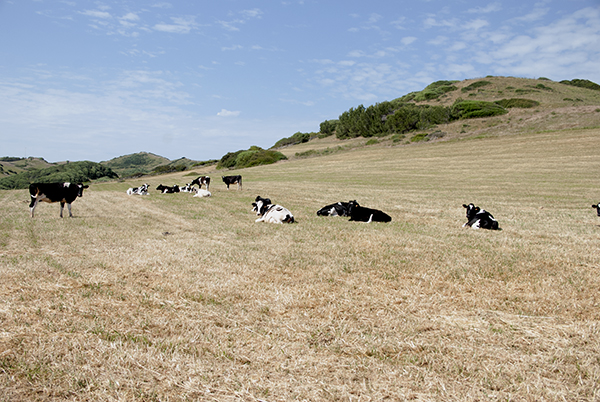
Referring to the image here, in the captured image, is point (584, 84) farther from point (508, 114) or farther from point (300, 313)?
point (300, 313)

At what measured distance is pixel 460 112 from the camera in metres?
73.5

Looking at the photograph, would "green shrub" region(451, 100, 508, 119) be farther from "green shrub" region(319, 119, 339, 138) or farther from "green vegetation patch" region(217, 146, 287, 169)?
"green shrub" region(319, 119, 339, 138)

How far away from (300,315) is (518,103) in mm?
87503

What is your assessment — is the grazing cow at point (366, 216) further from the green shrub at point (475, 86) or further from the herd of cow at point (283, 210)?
the green shrub at point (475, 86)

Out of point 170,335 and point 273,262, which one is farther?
point 273,262

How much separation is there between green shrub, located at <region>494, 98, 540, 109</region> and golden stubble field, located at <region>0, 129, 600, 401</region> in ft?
250

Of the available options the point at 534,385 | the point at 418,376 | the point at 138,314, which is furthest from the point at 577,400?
the point at 138,314

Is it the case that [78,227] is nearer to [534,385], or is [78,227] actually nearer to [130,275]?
[130,275]

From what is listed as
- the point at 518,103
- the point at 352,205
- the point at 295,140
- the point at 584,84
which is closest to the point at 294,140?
the point at 295,140

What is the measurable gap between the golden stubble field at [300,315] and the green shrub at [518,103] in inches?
3005

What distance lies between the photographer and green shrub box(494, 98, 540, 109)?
2883 inches

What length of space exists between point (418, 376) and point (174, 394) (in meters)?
2.11

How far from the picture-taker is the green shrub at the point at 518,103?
7322 centimetres

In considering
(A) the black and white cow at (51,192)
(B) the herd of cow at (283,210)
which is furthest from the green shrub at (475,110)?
(A) the black and white cow at (51,192)
